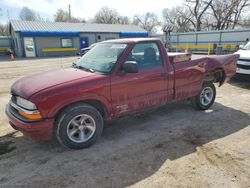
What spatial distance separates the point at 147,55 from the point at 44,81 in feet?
6.82

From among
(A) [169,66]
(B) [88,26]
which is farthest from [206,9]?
(A) [169,66]

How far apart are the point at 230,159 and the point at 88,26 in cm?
3152

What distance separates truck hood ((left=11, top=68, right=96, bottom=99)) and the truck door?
583 mm

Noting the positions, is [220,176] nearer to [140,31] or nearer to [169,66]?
[169,66]

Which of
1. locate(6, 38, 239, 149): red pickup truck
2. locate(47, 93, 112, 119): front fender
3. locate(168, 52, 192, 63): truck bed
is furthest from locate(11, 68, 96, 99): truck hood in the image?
locate(168, 52, 192, 63): truck bed

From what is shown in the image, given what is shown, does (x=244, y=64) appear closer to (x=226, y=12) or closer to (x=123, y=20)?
(x=226, y=12)

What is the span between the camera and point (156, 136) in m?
4.18

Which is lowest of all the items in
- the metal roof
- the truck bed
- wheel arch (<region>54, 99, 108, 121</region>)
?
wheel arch (<region>54, 99, 108, 121</region>)

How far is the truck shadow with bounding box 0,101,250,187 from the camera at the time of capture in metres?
2.98

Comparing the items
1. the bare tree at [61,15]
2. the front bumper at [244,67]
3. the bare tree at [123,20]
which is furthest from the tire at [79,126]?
the bare tree at [123,20]

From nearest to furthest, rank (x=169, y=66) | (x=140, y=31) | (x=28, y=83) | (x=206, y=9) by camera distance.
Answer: (x=28, y=83) < (x=169, y=66) < (x=140, y=31) < (x=206, y=9)

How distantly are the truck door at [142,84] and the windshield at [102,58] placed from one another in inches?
9.6

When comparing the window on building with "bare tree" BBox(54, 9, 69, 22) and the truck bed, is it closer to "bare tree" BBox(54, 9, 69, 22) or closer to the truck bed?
the truck bed

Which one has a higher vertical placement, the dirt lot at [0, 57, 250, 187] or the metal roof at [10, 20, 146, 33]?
the metal roof at [10, 20, 146, 33]
